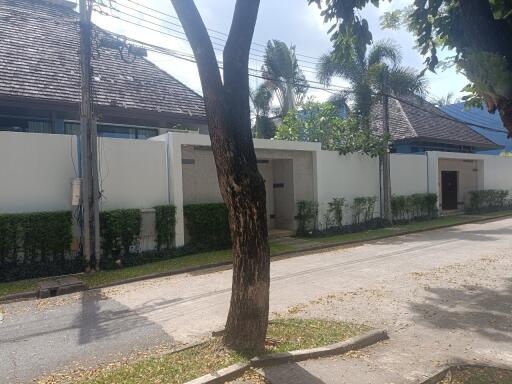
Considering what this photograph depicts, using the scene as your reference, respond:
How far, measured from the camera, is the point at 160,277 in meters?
9.43

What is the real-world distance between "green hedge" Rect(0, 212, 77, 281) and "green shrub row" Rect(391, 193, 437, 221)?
41.4 feet

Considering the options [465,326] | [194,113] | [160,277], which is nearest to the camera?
[465,326]

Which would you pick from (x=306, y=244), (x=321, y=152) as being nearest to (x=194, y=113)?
(x=321, y=152)

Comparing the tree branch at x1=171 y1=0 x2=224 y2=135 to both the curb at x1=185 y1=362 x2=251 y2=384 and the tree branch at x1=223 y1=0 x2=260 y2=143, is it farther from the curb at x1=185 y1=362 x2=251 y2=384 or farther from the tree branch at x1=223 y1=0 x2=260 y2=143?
the curb at x1=185 y1=362 x2=251 y2=384

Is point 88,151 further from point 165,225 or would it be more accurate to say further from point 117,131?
point 117,131

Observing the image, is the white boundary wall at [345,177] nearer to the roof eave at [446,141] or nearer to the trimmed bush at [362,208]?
the trimmed bush at [362,208]

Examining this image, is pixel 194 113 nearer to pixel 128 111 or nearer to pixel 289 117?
pixel 128 111

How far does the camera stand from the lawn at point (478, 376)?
156 inches

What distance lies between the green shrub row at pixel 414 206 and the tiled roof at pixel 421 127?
10.9 ft

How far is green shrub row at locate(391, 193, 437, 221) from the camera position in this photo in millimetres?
18250

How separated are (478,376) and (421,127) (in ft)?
67.0

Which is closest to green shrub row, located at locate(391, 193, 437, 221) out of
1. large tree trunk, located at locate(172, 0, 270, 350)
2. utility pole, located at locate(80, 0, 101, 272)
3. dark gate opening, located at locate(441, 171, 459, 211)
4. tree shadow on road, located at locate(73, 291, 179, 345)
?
dark gate opening, located at locate(441, 171, 459, 211)

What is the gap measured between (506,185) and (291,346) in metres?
25.3

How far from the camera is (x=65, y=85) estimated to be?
12.9 m
